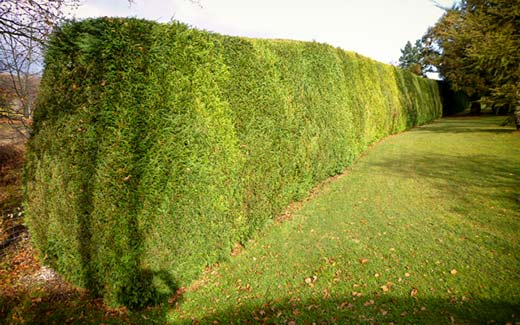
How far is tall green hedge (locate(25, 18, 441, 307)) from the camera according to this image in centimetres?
340

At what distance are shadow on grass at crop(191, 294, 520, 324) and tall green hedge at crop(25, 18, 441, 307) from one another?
129cm

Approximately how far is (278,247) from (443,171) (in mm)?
7175

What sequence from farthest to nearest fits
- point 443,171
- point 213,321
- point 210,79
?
point 443,171 → point 210,79 → point 213,321

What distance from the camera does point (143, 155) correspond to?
3.48 metres

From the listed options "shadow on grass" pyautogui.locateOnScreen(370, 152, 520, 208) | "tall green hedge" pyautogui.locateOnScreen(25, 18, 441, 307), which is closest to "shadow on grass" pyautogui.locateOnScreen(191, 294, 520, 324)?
"tall green hedge" pyautogui.locateOnScreen(25, 18, 441, 307)

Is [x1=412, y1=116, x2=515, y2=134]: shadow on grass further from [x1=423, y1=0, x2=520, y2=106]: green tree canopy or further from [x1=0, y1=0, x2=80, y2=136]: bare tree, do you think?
[x1=0, y1=0, x2=80, y2=136]: bare tree

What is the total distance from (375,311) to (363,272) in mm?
819

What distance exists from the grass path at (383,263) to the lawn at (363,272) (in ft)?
0.06

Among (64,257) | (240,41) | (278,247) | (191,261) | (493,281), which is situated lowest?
(493,281)

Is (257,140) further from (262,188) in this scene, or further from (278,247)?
(278,247)

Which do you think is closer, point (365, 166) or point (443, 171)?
point (443, 171)

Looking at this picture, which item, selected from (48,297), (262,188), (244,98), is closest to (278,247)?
(262,188)

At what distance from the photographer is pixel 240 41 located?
17.2 ft

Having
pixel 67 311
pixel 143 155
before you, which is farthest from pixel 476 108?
pixel 67 311
